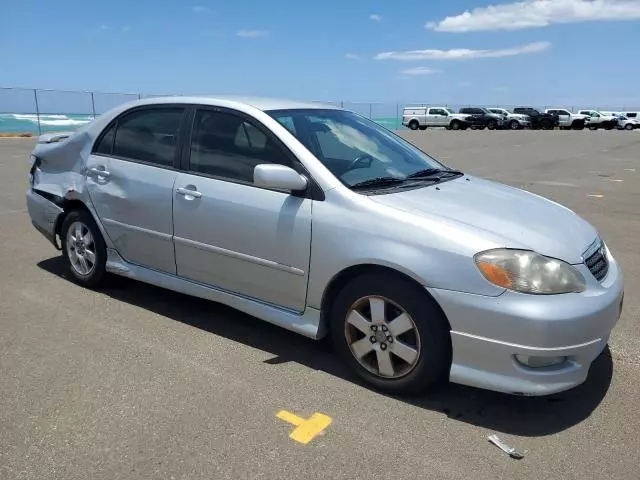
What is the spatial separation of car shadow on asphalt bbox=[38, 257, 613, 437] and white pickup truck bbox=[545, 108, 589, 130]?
161 ft

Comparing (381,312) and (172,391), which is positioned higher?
(381,312)

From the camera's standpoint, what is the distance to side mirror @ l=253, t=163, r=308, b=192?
3.35 m

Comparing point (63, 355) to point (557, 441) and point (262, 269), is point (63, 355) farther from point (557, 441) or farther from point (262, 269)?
point (557, 441)

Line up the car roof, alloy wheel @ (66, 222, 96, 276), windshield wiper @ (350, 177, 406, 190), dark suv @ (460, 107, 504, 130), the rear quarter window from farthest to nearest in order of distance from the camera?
dark suv @ (460, 107, 504, 130), alloy wheel @ (66, 222, 96, 276), the rear quarter window, the car roof, windshield wiper @ (350, 177, 406, 190)

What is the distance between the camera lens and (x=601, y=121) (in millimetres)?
48844

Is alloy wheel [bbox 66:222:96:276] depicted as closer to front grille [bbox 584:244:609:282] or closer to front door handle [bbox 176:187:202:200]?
front door handle [bbox 176:187:202:200]

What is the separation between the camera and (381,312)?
3.16 meters

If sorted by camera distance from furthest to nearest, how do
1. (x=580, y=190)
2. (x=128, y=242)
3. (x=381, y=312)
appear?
(x=580, y=190)
(x=128, y=242)
(x=381, y=312)

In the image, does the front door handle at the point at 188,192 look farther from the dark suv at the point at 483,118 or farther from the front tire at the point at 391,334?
the dark suv at the point at 483,118

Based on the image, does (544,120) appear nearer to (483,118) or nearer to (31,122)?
(483,118)

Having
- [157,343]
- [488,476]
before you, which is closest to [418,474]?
[488,476]

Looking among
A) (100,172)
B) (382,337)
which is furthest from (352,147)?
(100,172)

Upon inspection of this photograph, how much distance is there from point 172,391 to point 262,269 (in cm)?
88

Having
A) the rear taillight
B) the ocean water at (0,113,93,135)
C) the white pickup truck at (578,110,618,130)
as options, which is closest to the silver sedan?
the rear taillight
